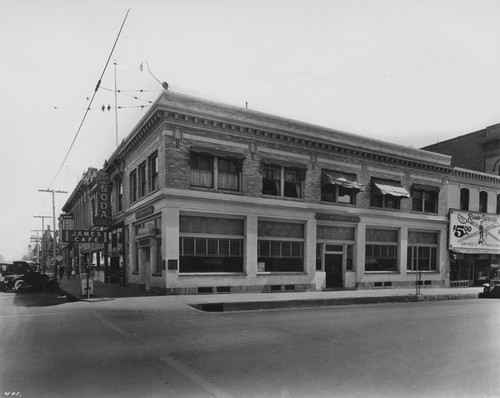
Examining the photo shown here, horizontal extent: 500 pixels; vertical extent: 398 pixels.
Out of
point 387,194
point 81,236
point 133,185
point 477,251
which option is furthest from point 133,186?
point 477,251

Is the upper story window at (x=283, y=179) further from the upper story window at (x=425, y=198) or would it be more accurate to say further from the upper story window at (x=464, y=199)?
the upper story window at (x=464, y=199)

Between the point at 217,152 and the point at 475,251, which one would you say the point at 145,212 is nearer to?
the point at 217,152

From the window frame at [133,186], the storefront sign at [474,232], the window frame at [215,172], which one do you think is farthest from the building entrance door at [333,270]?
the window frame at [133,186]

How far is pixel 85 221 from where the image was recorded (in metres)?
38.7

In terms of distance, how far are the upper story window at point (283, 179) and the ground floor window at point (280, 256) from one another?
2.57 metres

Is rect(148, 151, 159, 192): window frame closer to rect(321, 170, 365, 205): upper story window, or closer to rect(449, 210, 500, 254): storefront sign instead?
rect(321, 170, 365, 205): upper story window

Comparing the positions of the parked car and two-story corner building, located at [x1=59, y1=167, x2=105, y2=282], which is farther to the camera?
two-story corner building, located at [x1=59, y1=167, x2=105, y2=282]

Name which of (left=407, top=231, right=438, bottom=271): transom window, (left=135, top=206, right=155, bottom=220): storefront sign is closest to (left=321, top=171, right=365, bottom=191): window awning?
(left=407, top=231, right=438, bottom=271): transom window

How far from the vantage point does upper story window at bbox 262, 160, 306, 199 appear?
19.9 m

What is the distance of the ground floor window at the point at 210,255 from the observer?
17.6 m

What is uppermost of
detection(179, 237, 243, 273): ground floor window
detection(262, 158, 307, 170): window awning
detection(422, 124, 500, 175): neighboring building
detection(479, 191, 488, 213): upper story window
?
detection(422, 124, 500, 175): neighboring building

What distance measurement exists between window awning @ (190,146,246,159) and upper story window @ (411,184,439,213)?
1266cm

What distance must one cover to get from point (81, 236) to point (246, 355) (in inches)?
731

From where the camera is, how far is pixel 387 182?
2388 centimetres
